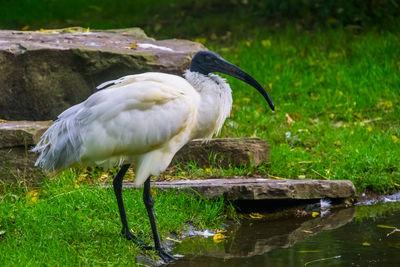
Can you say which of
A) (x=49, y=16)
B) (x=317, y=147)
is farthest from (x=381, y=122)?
(x=49, y=16)

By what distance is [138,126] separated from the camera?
4.95m

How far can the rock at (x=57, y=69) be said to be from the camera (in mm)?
6812

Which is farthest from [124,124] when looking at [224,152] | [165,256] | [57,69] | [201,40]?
[201,40]

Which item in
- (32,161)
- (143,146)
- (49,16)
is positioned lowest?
(49,16)

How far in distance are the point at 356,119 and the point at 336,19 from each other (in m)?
3.91

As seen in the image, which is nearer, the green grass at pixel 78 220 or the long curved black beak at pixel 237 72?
the green grass at pixel 78 220

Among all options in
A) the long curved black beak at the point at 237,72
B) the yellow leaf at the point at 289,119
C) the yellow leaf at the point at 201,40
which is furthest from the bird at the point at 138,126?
the yellow leaf at the point at 201,40

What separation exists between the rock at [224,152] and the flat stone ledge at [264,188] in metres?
0.44

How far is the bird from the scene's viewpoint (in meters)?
4.95

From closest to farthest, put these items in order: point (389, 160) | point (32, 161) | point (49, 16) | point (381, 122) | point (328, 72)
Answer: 1. point (32, 161)
2. point (389, 160)
3. point (381, 122)
4. point (328, 72)
5. point (49, 16)

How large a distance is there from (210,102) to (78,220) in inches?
48.9

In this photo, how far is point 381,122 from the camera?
8.38 m

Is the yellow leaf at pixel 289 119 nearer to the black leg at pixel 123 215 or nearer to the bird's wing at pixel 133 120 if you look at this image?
the black leg at pixel 123 215

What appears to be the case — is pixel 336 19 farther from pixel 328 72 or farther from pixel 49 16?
pixel 49 16
